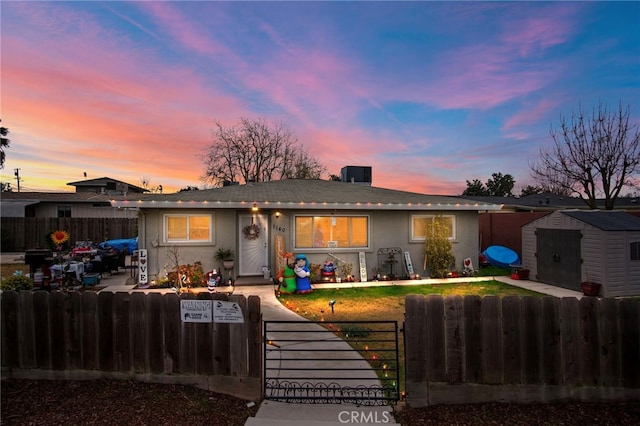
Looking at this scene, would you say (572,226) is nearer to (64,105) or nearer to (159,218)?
(159,218)

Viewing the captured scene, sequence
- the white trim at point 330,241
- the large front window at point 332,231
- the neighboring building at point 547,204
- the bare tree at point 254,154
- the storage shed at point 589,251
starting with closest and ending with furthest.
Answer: the storage shed at point 589,251 < the white trim at point 330,241 < the large front window at point 332,231 < the neighboring building at point 547,204 < the bare tree at point 254,154

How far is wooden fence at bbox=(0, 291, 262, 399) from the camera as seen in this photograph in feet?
11.6

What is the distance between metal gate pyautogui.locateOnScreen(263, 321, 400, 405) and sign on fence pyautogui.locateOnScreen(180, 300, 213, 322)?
2.24ft

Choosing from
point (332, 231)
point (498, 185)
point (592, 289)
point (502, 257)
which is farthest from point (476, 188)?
point (332, 231)

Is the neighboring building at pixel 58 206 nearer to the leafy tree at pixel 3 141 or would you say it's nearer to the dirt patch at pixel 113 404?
the leafy tree at pixel 3 141

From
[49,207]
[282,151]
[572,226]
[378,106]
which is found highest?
[282,151]

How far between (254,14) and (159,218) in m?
6.68

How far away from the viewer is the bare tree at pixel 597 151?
1556cm

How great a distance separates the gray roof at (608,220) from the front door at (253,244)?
9.63m

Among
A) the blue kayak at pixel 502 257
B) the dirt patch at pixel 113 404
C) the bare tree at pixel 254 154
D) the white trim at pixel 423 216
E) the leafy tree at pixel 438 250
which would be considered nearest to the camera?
the dirt patch at pixel 113 404

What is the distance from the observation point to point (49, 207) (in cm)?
2230

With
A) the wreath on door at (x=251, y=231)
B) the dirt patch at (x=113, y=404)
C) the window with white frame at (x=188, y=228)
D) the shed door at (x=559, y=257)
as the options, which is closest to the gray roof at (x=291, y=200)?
the window with white frame at (x=188, y=228)

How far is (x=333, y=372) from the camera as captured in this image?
425 cm

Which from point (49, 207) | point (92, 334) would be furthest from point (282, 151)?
point (92, 334)
